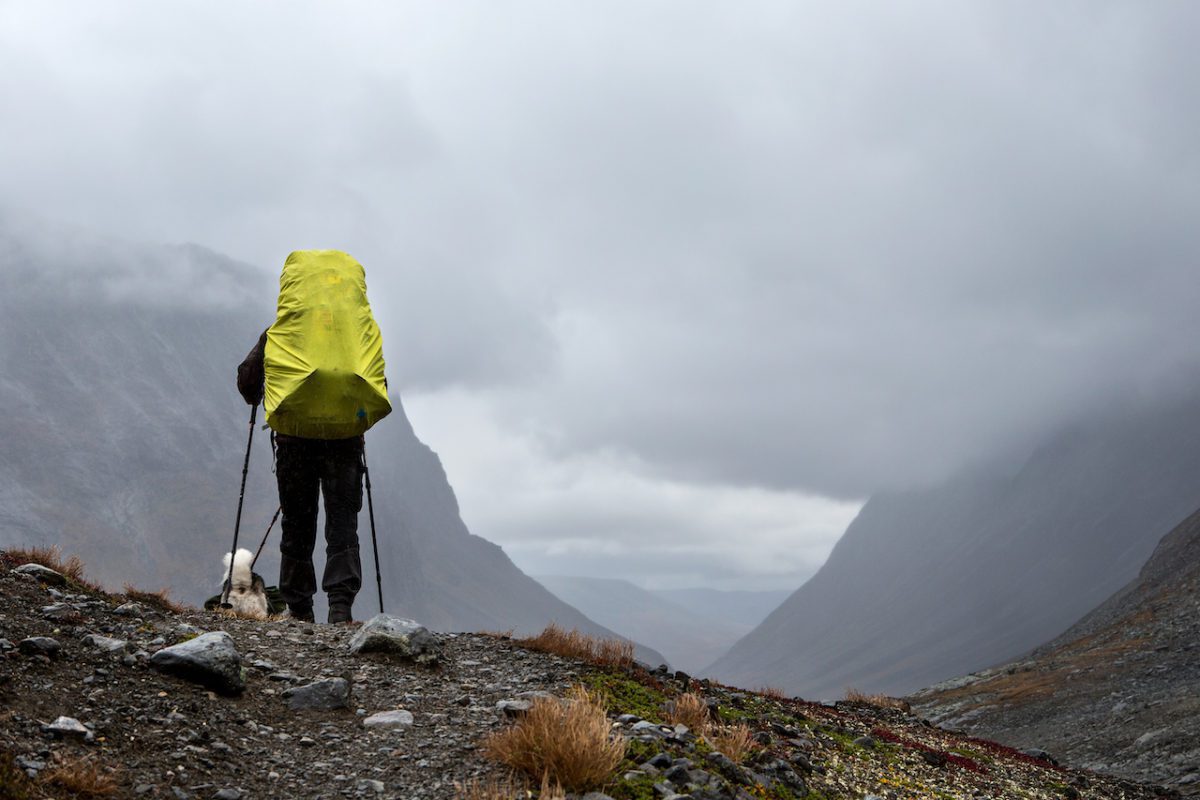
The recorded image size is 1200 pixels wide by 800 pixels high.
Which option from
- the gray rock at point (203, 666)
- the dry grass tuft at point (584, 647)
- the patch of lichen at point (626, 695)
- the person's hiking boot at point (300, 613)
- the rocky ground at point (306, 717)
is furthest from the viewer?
the person's hiking boot at point (300, 613)

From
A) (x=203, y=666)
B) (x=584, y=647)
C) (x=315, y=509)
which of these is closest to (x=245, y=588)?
(x=315, y=509)

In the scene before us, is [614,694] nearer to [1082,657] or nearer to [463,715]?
[463,715]

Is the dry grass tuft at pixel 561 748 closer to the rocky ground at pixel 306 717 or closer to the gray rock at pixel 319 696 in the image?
the rocky ground at pixel 306 717

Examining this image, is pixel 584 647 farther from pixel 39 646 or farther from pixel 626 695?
pixel 39 646

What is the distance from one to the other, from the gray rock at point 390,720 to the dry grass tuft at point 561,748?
3.33 ft

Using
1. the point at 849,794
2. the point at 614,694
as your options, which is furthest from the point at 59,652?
the point at 849,794

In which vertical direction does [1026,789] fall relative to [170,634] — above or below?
below

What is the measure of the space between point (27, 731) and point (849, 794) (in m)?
7.44

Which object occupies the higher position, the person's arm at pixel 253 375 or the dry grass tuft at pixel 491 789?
the person's arm at pixel 253 375

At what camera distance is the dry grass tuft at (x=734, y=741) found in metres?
8.80

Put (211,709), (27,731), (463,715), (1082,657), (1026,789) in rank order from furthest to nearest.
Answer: (1082,657) < (1026,789) < (463,715) < (211,709) < (27,731)

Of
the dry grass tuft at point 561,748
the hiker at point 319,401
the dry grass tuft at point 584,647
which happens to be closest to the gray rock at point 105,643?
the dry grass tuft at point 561,748

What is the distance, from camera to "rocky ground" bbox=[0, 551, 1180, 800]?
6922mm

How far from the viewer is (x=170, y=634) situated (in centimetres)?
973
